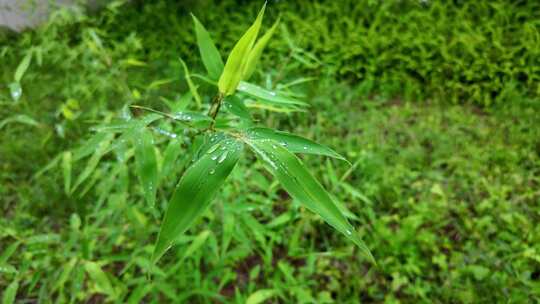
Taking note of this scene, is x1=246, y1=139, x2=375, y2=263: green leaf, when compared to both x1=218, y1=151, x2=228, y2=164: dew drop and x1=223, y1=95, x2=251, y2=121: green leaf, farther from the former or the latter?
x1=223, y1=95, x2=251, y2=121: green leaf

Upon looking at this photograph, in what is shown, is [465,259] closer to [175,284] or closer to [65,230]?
[175,284]

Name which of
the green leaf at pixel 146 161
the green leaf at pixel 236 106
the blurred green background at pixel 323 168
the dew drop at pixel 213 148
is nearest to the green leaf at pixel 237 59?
the green leaf at pixel 236 106

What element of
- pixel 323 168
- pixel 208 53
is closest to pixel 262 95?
pixel 208 53

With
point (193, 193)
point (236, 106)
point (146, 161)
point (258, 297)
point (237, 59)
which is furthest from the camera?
point (258, 297)

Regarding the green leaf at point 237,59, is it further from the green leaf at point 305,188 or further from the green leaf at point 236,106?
the green leaf at point 305,188

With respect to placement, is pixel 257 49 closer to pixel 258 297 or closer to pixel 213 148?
pixel 213 148
